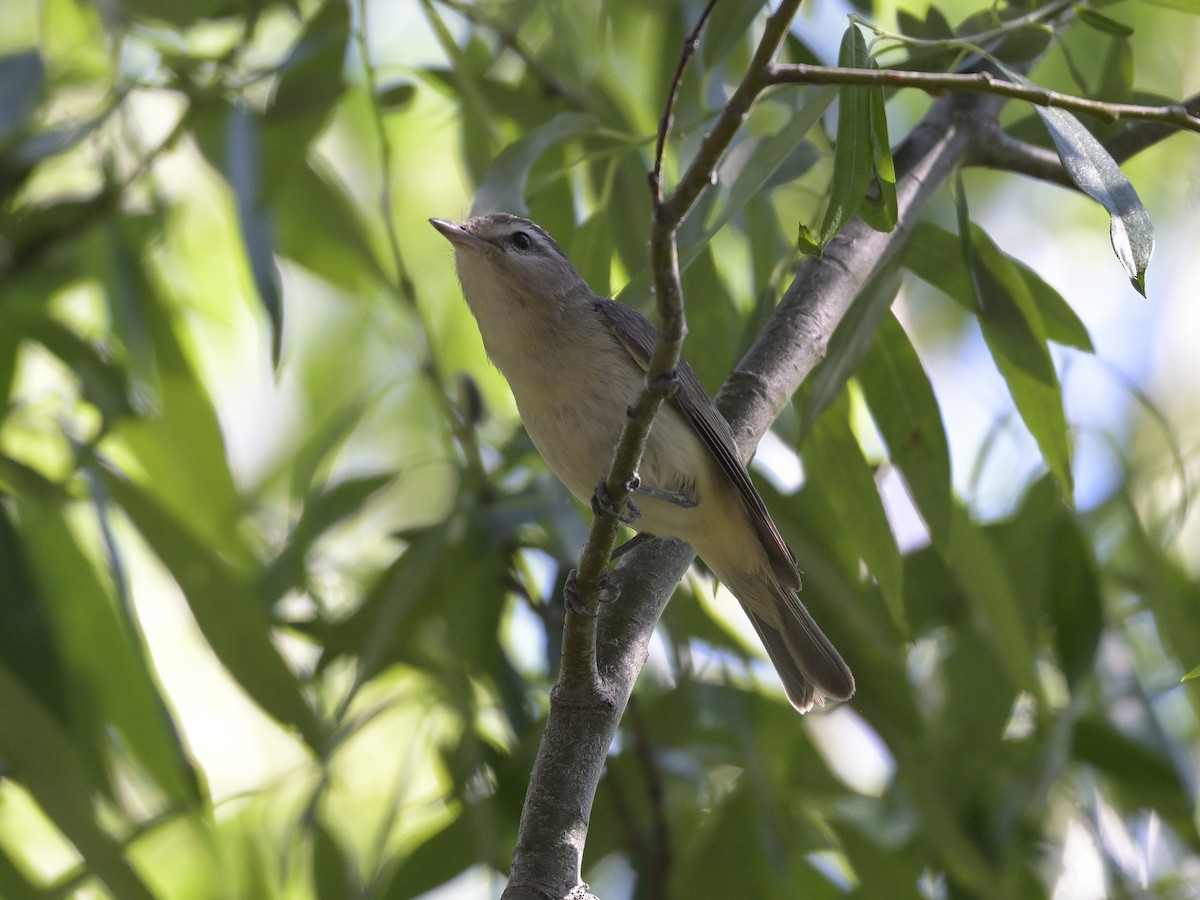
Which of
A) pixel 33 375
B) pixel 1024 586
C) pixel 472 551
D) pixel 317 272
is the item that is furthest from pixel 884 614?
pixel 33 375

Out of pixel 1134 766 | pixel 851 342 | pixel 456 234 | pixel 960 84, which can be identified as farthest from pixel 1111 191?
pixel 1134 766

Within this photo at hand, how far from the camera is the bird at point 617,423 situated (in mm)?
2539

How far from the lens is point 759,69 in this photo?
133 cm

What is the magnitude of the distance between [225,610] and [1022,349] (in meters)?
1.83

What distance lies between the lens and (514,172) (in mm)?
2336

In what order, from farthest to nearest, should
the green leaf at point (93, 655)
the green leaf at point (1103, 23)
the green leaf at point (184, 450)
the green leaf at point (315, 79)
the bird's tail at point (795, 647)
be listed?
the green leaf at point (184, 450)
the green leaf at point (315, 79)
the green leaf at point (93, 655)
the bird's tail at point (795, 647)
the green leaf at point (1103, 23)

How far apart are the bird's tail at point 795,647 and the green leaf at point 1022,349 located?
0.62 metres

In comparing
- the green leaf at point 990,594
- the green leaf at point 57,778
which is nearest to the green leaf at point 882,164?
the green leaf at point 990,594

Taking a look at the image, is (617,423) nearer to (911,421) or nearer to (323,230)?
(911,421)

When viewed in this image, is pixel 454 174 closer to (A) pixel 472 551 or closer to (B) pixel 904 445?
(A) pixel 472 551

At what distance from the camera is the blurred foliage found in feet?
8.53

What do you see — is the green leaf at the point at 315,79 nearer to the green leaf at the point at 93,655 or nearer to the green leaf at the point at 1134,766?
the green leaf at the point at 93,655

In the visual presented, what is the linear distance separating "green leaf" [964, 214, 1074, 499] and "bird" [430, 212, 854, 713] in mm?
523

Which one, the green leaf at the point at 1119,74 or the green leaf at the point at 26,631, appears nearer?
the green leaf at the point at 1119,74
